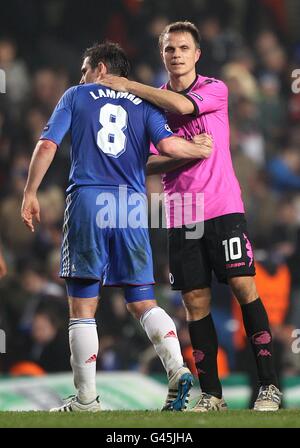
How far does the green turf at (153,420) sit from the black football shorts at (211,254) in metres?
0.83

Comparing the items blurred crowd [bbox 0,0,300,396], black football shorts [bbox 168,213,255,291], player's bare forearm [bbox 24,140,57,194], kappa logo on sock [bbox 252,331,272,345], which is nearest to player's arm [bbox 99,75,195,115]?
player's bare forearm [bbox 24,140,57,194]

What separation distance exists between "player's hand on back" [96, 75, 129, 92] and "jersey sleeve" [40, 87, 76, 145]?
0.61ft

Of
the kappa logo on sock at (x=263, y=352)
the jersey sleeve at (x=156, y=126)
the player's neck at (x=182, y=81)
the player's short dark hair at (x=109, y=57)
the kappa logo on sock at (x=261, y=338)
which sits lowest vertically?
the kappa logo on sock at (x=263, y=352)

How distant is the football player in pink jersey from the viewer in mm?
6180

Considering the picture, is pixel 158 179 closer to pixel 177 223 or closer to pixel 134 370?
pixel 134 370

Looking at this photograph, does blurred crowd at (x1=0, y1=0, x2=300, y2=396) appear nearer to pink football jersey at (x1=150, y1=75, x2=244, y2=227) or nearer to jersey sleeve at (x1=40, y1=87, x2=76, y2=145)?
pink football jersey at (x1=150, y1=75, x2=244, y2=227)

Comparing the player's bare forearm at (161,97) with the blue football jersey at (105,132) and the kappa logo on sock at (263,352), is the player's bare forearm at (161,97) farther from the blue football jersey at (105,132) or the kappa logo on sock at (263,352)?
the kappa logo on sock at (263,352)

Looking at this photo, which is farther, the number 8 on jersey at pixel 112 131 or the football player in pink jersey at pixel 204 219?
the football player in pink jersey at pixel 204 219

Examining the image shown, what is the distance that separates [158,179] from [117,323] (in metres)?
1.68

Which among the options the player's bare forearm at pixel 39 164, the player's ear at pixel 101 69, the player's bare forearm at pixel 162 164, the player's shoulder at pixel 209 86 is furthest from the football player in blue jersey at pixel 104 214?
the player's shoulder at pixel 209 86

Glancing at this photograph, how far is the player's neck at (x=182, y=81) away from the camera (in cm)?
646

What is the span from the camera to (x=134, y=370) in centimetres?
1010
